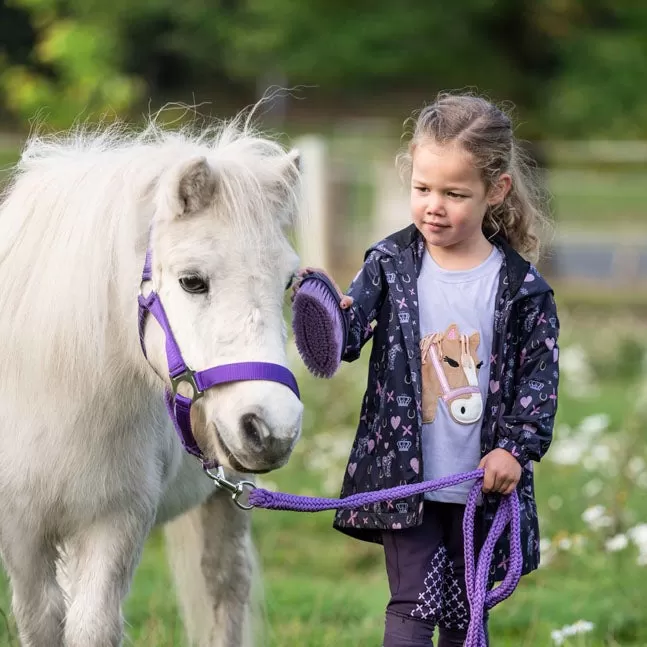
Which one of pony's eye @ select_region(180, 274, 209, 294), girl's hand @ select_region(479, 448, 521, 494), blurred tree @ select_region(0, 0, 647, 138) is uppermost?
blurred tree @ select_region(0, 0, 647, 138)

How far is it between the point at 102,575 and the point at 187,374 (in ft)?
2.24

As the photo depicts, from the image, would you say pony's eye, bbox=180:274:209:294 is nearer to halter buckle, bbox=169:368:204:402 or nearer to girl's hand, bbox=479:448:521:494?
halter buckle, bbox=169:368:204:402

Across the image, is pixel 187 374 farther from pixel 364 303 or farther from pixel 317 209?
pixel 317 209

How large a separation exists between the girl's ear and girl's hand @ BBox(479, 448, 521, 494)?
634mm

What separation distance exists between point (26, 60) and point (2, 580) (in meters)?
6.34

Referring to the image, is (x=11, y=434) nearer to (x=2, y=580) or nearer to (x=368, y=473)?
(x=368, y=473)

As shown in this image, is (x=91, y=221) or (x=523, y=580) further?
(x=523, y=580)

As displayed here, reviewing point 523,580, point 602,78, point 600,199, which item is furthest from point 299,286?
point 600,199

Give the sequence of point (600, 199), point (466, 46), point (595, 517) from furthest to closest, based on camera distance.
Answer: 1. point (600, 199)
2. point (466, 46)
3. point (595, 517)

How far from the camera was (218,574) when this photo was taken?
396cm

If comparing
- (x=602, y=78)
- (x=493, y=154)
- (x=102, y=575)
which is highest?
(x=602, y=78)

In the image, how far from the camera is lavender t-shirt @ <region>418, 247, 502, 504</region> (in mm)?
2977

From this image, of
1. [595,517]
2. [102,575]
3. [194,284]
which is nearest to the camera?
[194,284]

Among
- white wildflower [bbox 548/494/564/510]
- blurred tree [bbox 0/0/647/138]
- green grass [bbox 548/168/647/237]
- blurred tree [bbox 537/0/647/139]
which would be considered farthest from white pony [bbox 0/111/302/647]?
green grass [bbox 548/168/647/237]
